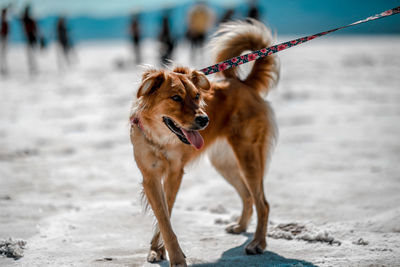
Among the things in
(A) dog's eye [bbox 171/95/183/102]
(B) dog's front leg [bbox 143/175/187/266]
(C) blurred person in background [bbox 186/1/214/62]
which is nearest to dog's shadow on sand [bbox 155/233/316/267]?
(B) dog's front leg [bbox 143/175/187/266]

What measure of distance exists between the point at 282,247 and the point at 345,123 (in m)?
5.58

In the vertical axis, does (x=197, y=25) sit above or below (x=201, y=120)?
above

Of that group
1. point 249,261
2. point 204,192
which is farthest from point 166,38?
point 249,261

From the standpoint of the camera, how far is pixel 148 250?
3.63 meters

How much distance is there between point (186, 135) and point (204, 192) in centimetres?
229

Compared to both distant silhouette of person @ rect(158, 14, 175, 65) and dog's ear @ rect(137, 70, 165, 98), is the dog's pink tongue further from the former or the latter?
distant silhouette of person @ rect(158, 14, 175, 65)

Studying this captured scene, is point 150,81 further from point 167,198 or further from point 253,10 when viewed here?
point 253,10

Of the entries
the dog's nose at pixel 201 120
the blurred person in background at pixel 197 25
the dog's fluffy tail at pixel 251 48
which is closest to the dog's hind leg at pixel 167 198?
the dog's nose at pixel 201 120

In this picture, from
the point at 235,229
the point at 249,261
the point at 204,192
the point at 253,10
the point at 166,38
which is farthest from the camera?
the point at 253,10

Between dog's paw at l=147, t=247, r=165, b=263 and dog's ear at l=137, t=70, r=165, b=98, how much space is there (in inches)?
49.5

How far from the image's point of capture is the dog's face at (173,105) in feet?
10.2

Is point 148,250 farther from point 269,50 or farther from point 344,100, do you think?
point 344,100

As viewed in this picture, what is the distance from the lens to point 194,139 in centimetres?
314

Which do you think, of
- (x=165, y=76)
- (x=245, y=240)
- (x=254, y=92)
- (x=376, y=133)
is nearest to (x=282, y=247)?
(x=245, y=240)
